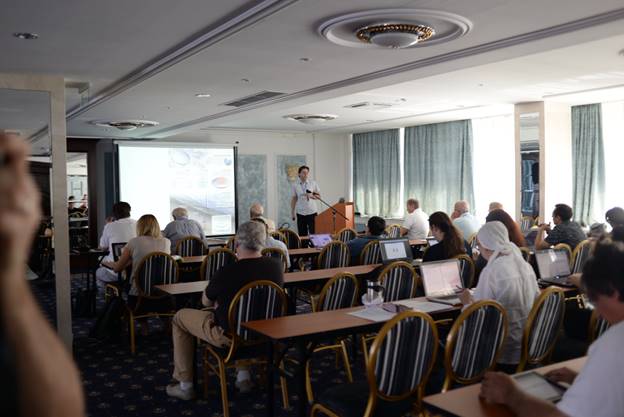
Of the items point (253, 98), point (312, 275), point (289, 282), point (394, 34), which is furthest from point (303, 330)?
point (253, 98)

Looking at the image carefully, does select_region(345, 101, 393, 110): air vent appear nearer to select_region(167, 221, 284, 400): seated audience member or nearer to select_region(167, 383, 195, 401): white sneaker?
select_region(167, 221, 284, 400): seated audience member

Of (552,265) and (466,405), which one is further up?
(552,265)

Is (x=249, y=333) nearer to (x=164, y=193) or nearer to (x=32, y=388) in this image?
(x=32, y=388)

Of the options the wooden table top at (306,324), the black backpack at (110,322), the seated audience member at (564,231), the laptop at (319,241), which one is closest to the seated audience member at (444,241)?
the wooden table top at (306,324)

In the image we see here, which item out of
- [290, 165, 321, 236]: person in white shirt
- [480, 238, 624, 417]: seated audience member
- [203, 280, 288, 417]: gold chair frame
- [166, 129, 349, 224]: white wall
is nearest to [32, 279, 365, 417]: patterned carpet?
[203, 280, 288, 417]: gold chair frame

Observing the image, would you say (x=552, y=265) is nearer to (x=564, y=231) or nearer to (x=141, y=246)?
(x=564, y=231)

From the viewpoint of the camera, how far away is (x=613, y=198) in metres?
10.1

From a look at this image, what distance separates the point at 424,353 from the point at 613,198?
8.61 metres

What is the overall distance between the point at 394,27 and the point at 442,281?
1.95 metres

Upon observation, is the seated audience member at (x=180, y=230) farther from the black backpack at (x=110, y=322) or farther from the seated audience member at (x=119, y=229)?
the black backpack at (x=110, y=322)

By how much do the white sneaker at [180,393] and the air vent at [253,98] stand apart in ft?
14.3

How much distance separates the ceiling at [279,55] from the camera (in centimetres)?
412

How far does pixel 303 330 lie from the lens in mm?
3270

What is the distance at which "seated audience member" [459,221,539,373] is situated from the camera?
11.1 feet
